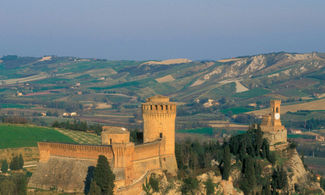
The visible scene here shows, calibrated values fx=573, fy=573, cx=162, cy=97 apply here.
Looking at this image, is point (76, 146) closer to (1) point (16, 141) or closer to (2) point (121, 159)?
(2) point (121, 159)

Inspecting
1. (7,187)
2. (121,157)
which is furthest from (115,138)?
(7,187)

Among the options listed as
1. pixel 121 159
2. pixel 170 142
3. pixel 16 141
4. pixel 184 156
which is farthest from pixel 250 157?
pixel 16 141

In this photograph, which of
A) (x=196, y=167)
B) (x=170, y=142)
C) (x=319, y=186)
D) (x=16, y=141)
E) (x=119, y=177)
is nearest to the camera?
(x=119, y=177)

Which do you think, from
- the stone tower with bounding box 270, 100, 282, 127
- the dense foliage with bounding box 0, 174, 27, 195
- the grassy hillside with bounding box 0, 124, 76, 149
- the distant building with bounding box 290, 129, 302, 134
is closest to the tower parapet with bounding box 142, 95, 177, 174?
the dense foliage with bounding box 0, 174, 27, 195

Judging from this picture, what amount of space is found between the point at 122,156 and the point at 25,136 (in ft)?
159

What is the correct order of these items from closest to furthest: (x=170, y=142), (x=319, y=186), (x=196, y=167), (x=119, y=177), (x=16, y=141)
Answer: (x=119, y=177) < (x=170, y=142) < (x=196, y=167) < (x=319, y=186) < (x=16, y=141)

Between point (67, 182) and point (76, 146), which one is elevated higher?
point (76, 146)

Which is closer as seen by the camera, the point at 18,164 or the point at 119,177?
the point at 119,177

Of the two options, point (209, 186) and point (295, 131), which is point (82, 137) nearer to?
point (209, 186)

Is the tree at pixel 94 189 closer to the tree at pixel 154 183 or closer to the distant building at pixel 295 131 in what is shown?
the tree at pixel 154 183

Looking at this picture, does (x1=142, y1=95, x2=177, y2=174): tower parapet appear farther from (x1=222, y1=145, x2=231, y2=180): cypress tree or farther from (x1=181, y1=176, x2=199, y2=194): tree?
(x1=222, y1=145, x2=231, y2=180): cypress tree

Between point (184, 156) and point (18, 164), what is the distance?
21046mm

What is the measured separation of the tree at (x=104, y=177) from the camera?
52.6 metres

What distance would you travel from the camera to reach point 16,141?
94.2 meters
